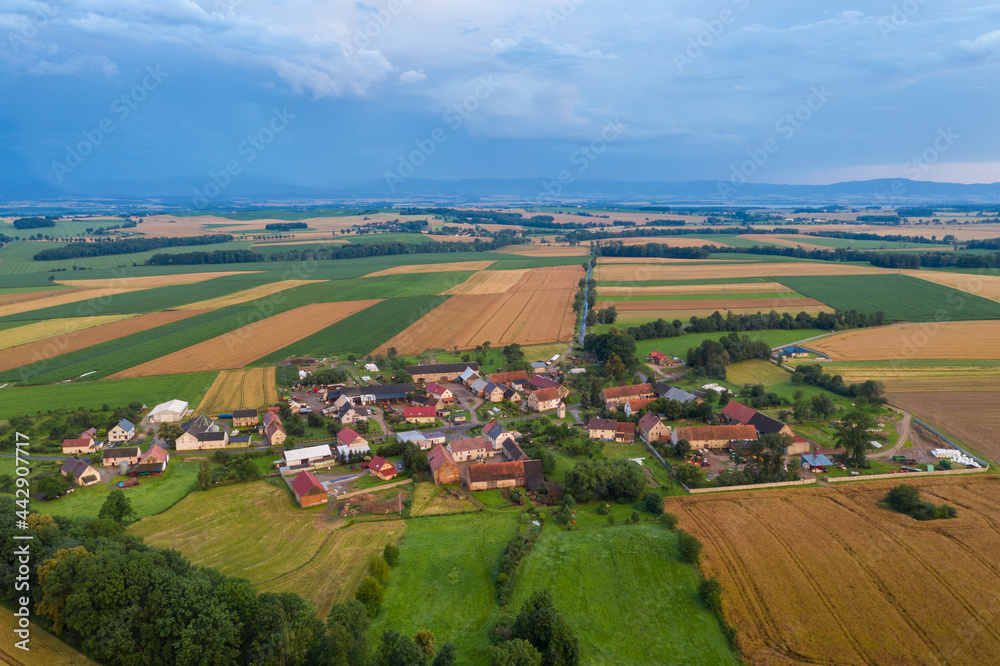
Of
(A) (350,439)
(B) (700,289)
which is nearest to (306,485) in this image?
(A) (350,439)

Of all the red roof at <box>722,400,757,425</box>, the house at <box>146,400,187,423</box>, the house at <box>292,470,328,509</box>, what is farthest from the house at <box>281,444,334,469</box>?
the red roof at <box>722,400,757,425</box>

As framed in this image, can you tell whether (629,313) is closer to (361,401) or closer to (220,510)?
(361,401)

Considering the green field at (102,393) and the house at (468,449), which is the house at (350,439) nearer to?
the house at (468,449)

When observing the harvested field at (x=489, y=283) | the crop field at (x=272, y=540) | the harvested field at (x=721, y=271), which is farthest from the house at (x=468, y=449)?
the harvested field at (x=721, y=271)

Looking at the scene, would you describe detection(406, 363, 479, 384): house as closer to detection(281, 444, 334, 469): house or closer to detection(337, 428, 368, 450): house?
detection(337, 428, 368, 450): house

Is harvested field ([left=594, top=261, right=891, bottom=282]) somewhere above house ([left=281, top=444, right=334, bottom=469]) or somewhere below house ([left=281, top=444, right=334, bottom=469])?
above
